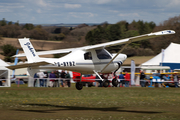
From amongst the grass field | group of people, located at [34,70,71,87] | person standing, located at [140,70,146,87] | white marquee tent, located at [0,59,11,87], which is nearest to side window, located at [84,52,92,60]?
the grass field

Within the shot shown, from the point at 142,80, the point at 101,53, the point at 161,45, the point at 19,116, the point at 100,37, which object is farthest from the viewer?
the point at 100,37

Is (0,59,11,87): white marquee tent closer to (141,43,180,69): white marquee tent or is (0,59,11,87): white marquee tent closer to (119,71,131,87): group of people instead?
(119,71,131,87): group of people

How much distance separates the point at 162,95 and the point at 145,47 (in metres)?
66.2

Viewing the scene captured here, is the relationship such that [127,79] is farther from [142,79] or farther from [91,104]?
[91,104]

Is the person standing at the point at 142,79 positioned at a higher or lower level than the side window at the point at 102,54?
lower

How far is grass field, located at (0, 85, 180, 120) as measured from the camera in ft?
51.9

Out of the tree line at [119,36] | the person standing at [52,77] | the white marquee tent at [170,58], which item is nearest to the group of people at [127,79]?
the person standing at [52,77]

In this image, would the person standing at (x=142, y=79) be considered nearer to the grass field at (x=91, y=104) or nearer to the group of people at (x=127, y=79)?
the group of people at (x=127, y=79)

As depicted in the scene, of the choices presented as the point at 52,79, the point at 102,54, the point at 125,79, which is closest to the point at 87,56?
the point at 102,54

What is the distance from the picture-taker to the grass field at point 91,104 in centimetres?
1583

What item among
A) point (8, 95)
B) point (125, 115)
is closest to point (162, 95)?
point (125, 115)

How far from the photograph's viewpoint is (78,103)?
21578mm

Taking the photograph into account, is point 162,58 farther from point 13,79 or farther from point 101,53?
point 101,53

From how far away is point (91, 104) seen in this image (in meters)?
21.2
